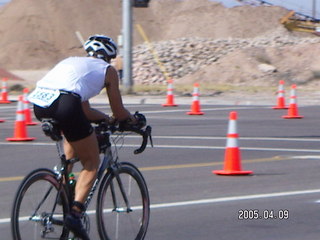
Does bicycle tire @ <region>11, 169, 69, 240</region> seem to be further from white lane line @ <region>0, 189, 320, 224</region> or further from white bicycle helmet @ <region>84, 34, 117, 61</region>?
white lane line @ <region>0, 189, 320, 224</region>

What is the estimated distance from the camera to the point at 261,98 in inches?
1172

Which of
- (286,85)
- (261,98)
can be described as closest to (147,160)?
(261,98)

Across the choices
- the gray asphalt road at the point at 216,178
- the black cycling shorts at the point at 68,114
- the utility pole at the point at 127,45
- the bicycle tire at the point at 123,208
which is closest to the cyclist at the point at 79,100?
the black cycling shorts at the point at 68,114

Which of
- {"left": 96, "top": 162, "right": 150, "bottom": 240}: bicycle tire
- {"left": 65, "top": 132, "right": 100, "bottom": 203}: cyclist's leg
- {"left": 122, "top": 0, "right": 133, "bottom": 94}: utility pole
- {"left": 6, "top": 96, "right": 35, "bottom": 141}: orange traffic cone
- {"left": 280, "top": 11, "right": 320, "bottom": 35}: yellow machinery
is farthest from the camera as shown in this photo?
{"left": 280, "top": 11, "right": 320, "bottom": 35}: yellow machinery

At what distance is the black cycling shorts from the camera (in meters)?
6.23

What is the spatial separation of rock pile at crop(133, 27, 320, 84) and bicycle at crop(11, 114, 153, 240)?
127ft

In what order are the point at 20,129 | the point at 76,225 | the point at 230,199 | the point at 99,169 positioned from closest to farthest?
1. the point at 76,225
2. the point at 99,169
3. the point at 230,199
4. the point at 20,129

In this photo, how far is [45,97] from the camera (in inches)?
247

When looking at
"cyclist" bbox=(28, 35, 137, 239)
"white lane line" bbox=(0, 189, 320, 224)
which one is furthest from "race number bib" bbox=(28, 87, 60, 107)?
"white lane line" bbox=(0, 189, 320, 224)

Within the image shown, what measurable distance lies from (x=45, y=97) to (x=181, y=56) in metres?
46.8

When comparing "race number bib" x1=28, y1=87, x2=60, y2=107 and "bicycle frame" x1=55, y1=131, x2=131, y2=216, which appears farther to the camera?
"bicycle frame" x1=55, y1=131, x2=131, y2=216

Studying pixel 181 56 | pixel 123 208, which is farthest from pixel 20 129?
pixel 181 56

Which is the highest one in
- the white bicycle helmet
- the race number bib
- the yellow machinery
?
the yellow machinery

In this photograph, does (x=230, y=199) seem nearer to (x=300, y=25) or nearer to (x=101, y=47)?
(x=101, y=47)
